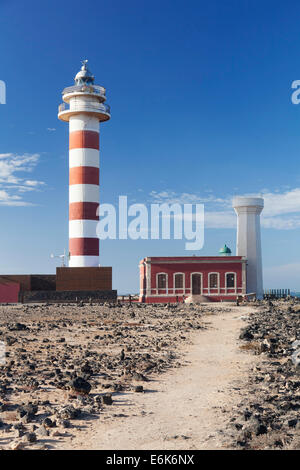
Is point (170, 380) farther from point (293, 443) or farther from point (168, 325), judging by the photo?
point (168, 325)

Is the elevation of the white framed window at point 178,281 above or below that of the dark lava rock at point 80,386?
above

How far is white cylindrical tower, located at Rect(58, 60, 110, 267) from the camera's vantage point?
135ft

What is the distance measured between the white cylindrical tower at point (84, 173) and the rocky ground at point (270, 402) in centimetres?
2647

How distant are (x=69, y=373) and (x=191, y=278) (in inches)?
1397

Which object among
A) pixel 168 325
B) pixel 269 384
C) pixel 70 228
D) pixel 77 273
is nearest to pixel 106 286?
pixel 77 273

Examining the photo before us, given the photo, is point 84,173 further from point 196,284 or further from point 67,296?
Result: point 196,284

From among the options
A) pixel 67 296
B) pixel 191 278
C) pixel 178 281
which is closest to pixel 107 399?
pixel 67 296

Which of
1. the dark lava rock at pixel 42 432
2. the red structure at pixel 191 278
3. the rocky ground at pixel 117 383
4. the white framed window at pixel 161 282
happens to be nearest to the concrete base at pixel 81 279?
the red structure at pixel 191 278

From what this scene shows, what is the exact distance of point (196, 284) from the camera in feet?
150

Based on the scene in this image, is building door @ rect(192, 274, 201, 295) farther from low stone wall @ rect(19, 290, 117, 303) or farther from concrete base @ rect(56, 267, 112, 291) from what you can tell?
concrete base @ rect(56, 267, 112, 291)

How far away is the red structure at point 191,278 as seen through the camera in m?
45.4

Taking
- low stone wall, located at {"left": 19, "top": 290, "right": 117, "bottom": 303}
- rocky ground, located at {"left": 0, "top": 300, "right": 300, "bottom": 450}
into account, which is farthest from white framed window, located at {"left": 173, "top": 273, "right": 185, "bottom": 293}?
rocky ground, located at {"left": 0, "top": 300, "right": 300, "bottom": 450}

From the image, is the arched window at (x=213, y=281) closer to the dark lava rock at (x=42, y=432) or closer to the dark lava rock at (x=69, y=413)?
the dark lava rock at (x=69, y=413)

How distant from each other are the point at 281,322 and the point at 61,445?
646 inches
